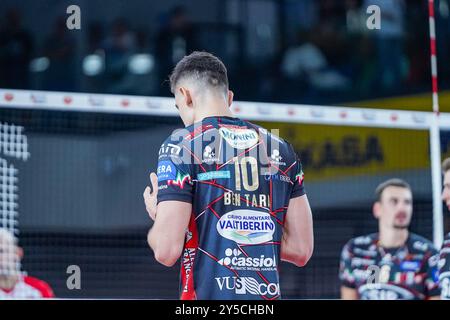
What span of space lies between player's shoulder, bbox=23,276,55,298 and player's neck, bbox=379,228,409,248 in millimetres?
3122

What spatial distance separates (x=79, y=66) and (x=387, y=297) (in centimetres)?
473

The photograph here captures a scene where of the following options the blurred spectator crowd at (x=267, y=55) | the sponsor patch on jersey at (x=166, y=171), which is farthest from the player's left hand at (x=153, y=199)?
the blurred spectator crowd at (x=267, y=55)

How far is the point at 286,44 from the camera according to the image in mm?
12422

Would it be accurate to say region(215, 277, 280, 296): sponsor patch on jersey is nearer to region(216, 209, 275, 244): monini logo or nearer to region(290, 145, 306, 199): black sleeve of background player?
region(216, 209, 275, 244): monini logo

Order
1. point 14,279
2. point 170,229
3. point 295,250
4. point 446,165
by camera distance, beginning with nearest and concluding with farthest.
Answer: point 170,229 → point 295,250 → point 14,279 → point 446,165

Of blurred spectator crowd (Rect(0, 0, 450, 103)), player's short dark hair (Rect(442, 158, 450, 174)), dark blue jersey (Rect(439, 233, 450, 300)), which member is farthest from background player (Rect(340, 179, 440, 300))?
blurred spectator crowd (Rect(0, 0, 450, 103))

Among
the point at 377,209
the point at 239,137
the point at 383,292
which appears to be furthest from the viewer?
the point at 377,209

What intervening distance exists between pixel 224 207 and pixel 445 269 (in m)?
4.31

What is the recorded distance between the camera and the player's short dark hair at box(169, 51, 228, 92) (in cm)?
450

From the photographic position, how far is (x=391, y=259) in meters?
8.73

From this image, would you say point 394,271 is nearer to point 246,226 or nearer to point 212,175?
point 246,226

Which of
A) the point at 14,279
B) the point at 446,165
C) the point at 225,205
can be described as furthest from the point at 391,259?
the point at 225,205
